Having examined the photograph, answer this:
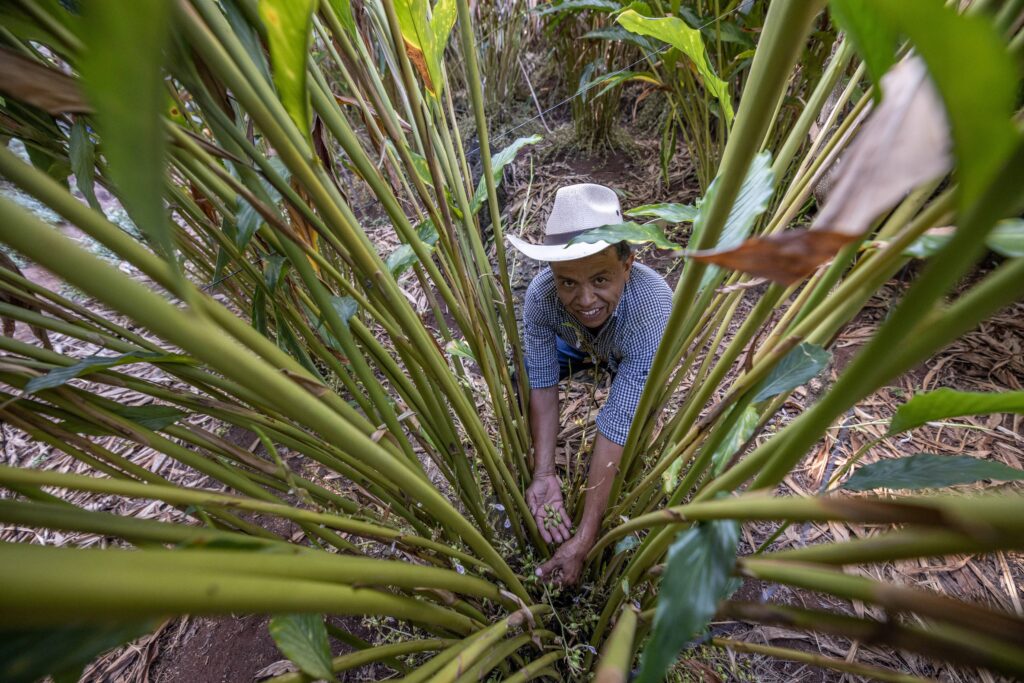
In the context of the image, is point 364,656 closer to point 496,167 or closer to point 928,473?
point 928,473

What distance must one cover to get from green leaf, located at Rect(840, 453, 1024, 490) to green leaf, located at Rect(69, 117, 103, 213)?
0.59m

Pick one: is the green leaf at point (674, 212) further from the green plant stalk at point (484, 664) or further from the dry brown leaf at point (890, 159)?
the green plant stalk at point (484, 664)

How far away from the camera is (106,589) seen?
12 centimetres

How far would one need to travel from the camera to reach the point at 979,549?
0.14 meters

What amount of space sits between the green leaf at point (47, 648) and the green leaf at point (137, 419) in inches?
9.8

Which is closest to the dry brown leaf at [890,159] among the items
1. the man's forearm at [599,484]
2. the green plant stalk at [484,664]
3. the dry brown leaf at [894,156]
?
the dry brown leaf at [894,156]

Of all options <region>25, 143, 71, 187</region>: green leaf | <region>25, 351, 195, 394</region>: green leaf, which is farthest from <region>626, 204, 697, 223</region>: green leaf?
<region>25, 143, 71, 187</region>: green leaf

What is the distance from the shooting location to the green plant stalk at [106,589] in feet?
0.36

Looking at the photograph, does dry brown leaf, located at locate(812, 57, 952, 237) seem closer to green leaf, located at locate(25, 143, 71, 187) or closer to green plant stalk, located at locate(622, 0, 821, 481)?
green plant stalk, located at locate(622, 0, 821, 481)

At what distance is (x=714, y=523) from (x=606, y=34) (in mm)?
1262

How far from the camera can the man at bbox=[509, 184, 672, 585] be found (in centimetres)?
A: 73

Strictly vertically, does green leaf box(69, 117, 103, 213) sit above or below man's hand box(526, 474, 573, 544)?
above

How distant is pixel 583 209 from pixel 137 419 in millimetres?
698

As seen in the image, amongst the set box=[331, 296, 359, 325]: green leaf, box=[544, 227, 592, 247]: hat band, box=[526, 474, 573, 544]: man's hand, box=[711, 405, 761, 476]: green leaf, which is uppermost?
box=[331, 296, 359, 325]: green leaf
